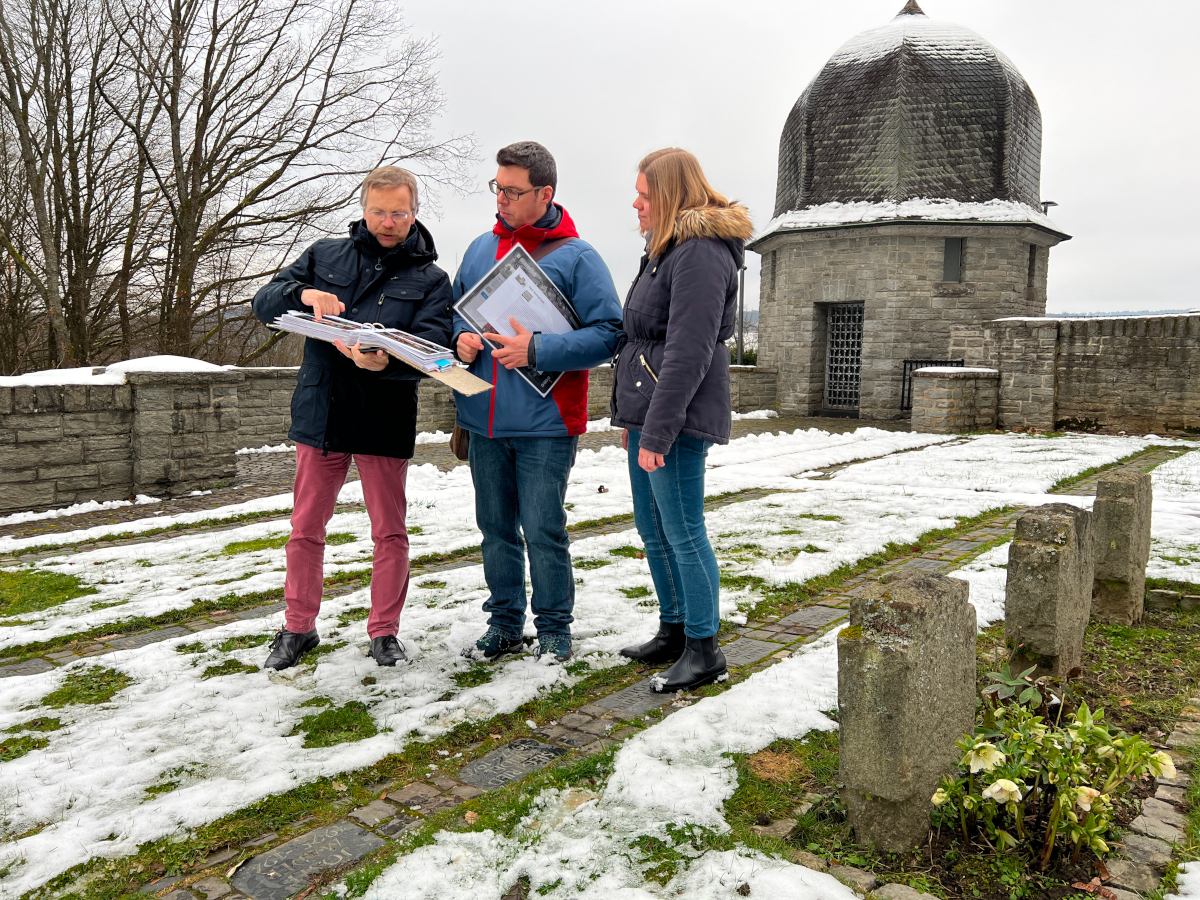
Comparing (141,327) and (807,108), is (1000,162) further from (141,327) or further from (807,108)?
(141,327)

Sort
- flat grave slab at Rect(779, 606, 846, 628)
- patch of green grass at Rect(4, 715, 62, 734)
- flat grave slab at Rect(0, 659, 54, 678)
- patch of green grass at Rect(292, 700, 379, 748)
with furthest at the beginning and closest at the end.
Answer: 1. flat grave slab at Rect(779, 606, 846, 628)
2. flat grave slab at Rect(0, 659, 54, 678)
3. patch of green grass at Rect(4, 715, 62, 734)
4. patch of green grass at Rect(292, 700, 379, 748)

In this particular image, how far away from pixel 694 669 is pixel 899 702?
4.59ft

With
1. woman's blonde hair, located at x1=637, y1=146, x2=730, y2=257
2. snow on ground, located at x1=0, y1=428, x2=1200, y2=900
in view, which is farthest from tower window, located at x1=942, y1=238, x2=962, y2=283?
woman's blonde hair, located at x1=637, y1=146, x2=730, y2=257

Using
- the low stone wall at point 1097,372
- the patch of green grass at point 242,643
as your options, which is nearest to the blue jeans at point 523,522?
the patch of green grass at point 242,643

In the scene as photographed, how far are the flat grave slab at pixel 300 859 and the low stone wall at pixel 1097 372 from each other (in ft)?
53.1

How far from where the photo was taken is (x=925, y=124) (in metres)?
21.4

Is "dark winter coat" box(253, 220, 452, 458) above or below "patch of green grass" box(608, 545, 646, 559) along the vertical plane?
above

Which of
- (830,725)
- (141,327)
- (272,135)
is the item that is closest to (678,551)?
(830,725)

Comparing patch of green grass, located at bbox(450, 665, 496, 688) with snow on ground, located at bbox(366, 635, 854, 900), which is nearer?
snow on ground, located at bbox(366, 635, 854, 900)

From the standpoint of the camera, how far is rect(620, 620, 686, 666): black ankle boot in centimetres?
381

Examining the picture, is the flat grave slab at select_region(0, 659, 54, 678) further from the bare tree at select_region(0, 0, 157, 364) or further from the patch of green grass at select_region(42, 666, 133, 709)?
the bare tree at select_region(0, 0, 157, 364)

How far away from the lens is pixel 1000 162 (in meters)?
21.4

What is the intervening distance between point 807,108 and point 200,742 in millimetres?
23181

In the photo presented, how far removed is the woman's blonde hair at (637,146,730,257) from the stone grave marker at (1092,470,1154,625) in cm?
257
